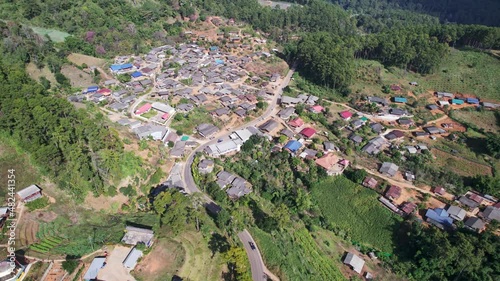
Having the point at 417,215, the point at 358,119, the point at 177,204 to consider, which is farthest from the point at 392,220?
the point at 177,204

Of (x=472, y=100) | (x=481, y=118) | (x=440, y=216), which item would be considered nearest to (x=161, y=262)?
(x=440, y=216)

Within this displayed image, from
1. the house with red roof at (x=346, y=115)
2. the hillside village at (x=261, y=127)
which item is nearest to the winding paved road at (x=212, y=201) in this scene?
the hillside village at (x=261, y=127)

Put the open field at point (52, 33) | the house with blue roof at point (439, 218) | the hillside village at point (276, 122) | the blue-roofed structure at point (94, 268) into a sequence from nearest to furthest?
the blue-roofed structure at point (94, 268) < the house with blue roof at point (439, 218) < the hillside village at point (276, 122) < the open field at point (52, 33)

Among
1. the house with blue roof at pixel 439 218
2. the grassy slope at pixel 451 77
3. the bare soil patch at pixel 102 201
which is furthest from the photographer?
the grassy slope at pixel 451 77

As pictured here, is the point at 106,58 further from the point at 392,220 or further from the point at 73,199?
the point at 392,220

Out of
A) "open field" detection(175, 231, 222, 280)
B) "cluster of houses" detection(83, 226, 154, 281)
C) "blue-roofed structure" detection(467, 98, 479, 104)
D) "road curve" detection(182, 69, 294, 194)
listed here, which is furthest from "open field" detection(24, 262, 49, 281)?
"blue-roofed structure" detection(467, 98, 479, 104)

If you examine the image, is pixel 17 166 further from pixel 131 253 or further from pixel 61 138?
pixel 131 253

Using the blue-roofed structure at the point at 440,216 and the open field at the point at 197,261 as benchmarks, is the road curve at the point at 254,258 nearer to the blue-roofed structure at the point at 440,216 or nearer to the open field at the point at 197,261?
the open field at the point at 197,261
